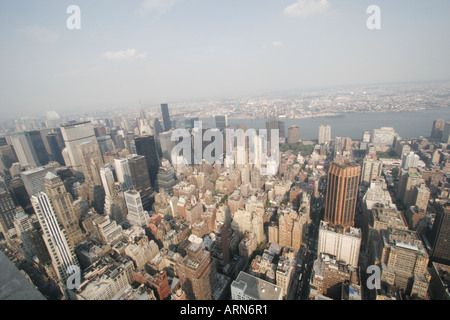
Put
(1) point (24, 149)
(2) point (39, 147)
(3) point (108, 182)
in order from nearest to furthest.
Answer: (3) point (108, 182) → (1) point (24, 149) → (2) point (39, 147)

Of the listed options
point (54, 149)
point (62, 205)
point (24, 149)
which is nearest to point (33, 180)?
point (62, 205)

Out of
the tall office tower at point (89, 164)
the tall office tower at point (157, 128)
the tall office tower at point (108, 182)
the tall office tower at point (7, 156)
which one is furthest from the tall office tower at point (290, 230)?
the tall office tower at point (7, 156)

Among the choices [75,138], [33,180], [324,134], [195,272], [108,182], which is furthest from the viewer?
[324,134]

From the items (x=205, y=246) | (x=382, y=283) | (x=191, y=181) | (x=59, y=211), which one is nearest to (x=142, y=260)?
(x=205, y=246)

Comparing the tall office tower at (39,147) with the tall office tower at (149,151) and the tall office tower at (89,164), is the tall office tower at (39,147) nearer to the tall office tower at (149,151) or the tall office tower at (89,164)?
the tall office tower at (89,164)

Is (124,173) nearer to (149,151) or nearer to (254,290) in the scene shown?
(149,151)

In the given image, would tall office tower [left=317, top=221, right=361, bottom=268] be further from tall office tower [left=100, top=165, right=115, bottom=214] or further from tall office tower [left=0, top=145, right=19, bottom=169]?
tall office tower [left=0, top=145, right=19, bottom=169]

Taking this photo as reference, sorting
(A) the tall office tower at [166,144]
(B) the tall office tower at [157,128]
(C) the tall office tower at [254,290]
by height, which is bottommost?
(C) the tall office tower at [254,290]
